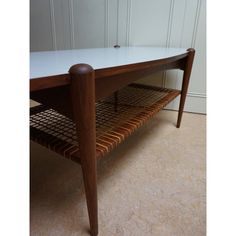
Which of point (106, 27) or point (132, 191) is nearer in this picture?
point (132, 191)

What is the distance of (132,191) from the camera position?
0.86m

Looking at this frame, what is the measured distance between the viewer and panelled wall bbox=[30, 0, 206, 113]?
5.12 ft

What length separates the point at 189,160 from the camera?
1.10 metres

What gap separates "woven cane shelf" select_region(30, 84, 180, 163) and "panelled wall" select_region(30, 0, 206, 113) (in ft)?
1.35

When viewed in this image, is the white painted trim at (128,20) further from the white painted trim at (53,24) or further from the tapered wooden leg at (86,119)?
the tapered wooden leg at (86,119)

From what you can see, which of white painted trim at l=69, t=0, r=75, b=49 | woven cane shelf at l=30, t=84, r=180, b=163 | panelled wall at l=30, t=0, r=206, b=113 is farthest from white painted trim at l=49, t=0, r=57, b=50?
woven cane shelf at l=30, t=84, r=180, b=163

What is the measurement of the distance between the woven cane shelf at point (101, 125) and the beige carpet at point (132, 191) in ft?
0.79

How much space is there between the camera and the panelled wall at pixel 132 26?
1.56 meters

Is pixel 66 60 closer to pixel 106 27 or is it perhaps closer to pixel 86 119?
pixel 86 119

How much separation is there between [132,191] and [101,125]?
32cm

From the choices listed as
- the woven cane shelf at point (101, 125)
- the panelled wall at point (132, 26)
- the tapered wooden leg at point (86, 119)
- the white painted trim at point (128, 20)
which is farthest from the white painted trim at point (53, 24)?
the tapered wooden leg at point (86, 119)

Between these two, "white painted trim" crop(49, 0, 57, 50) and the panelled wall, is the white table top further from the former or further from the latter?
"white painted trim" crop(49, 0, 57, 50)

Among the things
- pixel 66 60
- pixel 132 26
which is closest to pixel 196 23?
pixel 132 26
